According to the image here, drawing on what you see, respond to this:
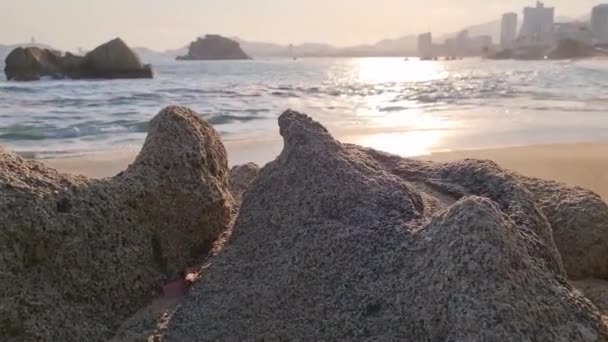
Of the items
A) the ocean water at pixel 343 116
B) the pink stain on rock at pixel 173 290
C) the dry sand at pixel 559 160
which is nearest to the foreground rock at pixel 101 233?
the pink stain on rock at pixel 173 290

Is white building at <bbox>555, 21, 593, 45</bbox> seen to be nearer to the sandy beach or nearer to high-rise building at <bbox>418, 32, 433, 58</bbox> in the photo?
high-rise building at <bbox>418, 32, 433, 58</bbox>

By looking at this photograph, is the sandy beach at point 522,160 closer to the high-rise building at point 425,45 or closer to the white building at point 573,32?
the white building at point 573,32

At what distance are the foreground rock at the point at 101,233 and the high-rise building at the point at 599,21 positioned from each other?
109 metres

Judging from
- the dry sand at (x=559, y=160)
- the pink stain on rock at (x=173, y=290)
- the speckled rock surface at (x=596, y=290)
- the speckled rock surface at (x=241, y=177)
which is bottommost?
the dry sand at (x=559, y=160)

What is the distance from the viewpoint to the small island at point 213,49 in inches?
3201

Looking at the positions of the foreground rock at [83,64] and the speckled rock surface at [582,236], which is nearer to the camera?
the speckled rock surface at [582,236]

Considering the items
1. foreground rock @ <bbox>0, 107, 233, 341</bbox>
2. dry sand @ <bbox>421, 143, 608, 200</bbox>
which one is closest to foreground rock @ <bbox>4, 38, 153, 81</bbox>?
dry sand @ <bbox>421, 143, 608, 200</bbox>

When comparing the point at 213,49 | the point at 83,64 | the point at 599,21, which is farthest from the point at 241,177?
the point at 599,21

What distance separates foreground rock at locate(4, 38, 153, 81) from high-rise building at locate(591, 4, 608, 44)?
89537mm

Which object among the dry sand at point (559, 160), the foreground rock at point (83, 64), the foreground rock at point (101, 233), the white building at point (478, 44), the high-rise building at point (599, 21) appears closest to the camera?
the foreground rock at point (101, 233)

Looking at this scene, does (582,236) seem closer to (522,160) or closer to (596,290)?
(596,290)

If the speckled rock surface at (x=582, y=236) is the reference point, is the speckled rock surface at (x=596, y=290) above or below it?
below

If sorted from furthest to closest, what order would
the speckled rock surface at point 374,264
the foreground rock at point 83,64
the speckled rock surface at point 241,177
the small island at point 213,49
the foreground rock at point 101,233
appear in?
the small island at point 213,49, the foreground rock at point 83,64, the speckled rock surface at point 241,177, the foreground rock at point 101,233, the speckled rock surface at point 374,264

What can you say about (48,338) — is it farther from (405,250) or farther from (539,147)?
(539,147)
